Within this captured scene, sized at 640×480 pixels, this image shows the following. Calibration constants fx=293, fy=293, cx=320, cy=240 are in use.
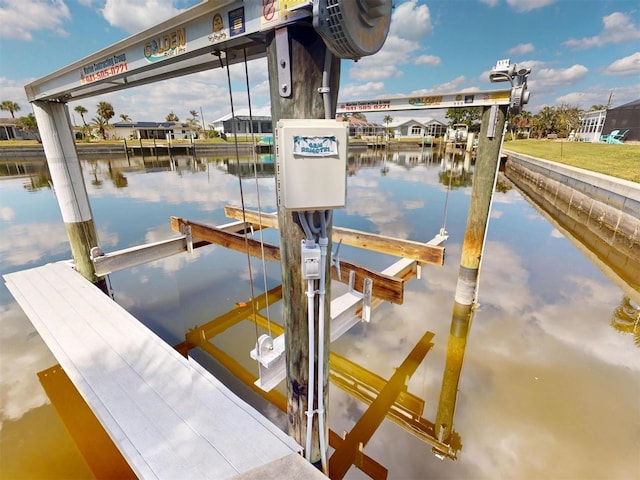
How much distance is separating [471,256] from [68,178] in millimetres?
6690

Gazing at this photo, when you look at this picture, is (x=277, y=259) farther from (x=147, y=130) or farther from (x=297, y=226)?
(x=147, y=130)

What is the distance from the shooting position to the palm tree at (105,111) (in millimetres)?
46281

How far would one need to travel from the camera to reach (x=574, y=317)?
17.6 feet

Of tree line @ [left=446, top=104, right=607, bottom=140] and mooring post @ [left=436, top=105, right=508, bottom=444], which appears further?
tree line @ [left=446, top=104, right=607, bottom=140]

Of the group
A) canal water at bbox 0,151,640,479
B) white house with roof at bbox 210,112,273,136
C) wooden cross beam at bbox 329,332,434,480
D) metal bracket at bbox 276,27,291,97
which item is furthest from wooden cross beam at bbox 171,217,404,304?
white house with roof at bbox 210,112,273,136

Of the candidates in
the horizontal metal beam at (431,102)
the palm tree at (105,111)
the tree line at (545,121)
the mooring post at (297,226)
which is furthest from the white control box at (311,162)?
the palm tree at (105,111)

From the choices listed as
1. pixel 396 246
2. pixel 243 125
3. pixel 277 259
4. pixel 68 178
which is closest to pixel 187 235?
pixel 68 178

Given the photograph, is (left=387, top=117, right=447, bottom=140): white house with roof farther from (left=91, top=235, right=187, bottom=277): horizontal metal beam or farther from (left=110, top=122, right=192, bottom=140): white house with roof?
(left=91, top=235, right=187, bottom=277): horizontal metal beam

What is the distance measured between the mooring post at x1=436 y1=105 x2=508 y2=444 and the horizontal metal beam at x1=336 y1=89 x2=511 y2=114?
0.46 ft

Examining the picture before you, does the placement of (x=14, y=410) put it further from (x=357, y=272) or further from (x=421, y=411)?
(x=421, y=411)

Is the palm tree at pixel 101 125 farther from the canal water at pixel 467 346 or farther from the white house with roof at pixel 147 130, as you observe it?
the canal water at pixel 467 346

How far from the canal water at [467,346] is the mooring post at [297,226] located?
1.35ft

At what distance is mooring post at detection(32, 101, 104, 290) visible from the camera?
4.54 meters

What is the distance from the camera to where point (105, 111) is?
46625 millimetres
